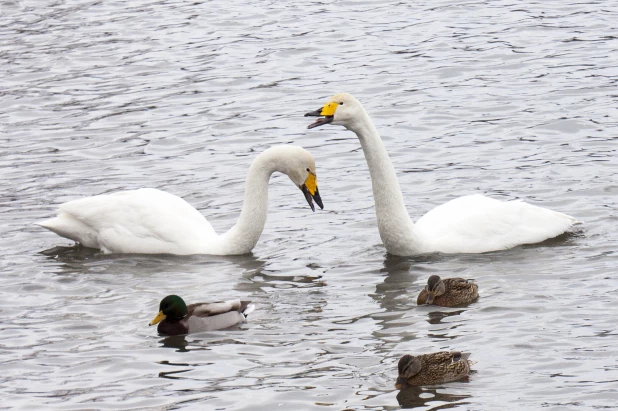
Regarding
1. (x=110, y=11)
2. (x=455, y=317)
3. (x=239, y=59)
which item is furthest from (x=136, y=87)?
(x=455, y=317)

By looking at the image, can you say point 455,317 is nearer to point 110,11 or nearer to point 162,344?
point 162,344

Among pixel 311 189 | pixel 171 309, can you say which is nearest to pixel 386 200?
pixel 311 189

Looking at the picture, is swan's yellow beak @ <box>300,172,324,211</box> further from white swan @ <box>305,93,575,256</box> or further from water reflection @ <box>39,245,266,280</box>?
water reflection @ <box>39,245,266,280</box>

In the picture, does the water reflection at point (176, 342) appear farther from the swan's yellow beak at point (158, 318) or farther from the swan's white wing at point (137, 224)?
the swan's white wing at point (137, 224)

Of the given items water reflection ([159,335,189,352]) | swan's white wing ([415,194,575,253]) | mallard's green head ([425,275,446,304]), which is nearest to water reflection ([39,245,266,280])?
swan's white wing ([415,194,575,253])

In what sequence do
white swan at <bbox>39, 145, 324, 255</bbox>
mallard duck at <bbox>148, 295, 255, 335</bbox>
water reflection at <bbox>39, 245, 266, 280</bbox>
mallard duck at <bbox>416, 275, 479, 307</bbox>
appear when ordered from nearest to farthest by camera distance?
mallard duck at <bbox>148, 295, 255, 335</bbox>, mallard duck at <bbox>416, 275, 479, 307</bbox>, water reflection at <bbox>39, 245, 266, 280</bbox>, white swan at <bbox>39, 145, 324, 255</bbox>

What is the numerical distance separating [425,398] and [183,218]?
194 inches

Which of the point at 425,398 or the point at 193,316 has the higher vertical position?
the point at 193,316

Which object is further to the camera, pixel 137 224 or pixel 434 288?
pixel 137 224

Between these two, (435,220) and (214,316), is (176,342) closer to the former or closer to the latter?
(214,316)

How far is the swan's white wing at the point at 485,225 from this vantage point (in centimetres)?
1313

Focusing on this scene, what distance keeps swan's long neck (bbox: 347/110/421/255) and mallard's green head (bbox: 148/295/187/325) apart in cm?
277

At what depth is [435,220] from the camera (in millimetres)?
13398

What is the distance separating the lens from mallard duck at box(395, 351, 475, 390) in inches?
376
